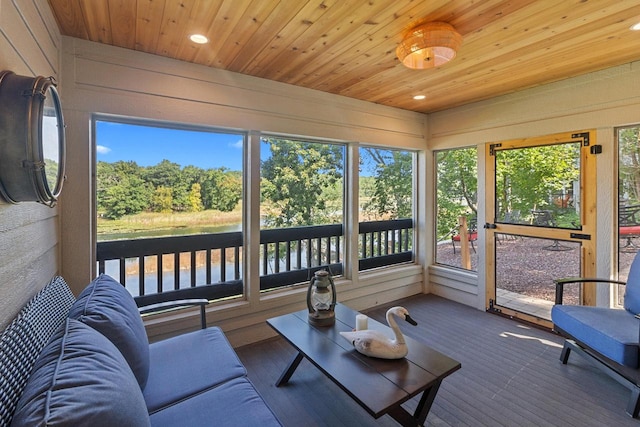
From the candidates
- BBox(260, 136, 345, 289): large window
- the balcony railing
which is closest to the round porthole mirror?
the balcony railing

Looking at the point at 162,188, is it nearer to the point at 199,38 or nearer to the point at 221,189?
the point at 221,189

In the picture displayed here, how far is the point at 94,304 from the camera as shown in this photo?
4.86ft

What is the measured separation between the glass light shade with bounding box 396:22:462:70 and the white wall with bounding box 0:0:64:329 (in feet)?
7.01

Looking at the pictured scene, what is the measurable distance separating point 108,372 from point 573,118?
13.6ft

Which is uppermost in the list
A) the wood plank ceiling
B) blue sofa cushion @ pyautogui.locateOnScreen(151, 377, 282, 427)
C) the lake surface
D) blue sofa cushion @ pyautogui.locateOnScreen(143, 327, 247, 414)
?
the wood plank ceiling

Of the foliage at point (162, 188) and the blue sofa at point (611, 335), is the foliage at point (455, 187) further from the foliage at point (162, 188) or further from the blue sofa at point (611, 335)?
the foliage at point (162, 188)

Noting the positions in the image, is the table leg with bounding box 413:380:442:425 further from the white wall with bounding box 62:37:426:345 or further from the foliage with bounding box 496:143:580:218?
the foliage with bounding box 496:143:580:218

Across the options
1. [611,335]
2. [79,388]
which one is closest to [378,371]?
[79,388]

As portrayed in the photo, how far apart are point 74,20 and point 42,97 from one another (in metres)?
1.22

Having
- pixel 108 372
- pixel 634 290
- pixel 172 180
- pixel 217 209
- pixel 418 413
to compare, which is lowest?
pixel 418 413

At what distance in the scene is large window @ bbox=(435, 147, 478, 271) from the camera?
4070mm

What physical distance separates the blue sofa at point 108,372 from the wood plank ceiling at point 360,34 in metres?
1.71

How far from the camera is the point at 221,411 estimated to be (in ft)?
4.57

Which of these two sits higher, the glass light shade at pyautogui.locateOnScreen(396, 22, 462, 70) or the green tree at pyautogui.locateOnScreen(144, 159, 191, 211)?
the glass light shade at pyautogui.locateOnScreen(396, 22, 462, 70)
